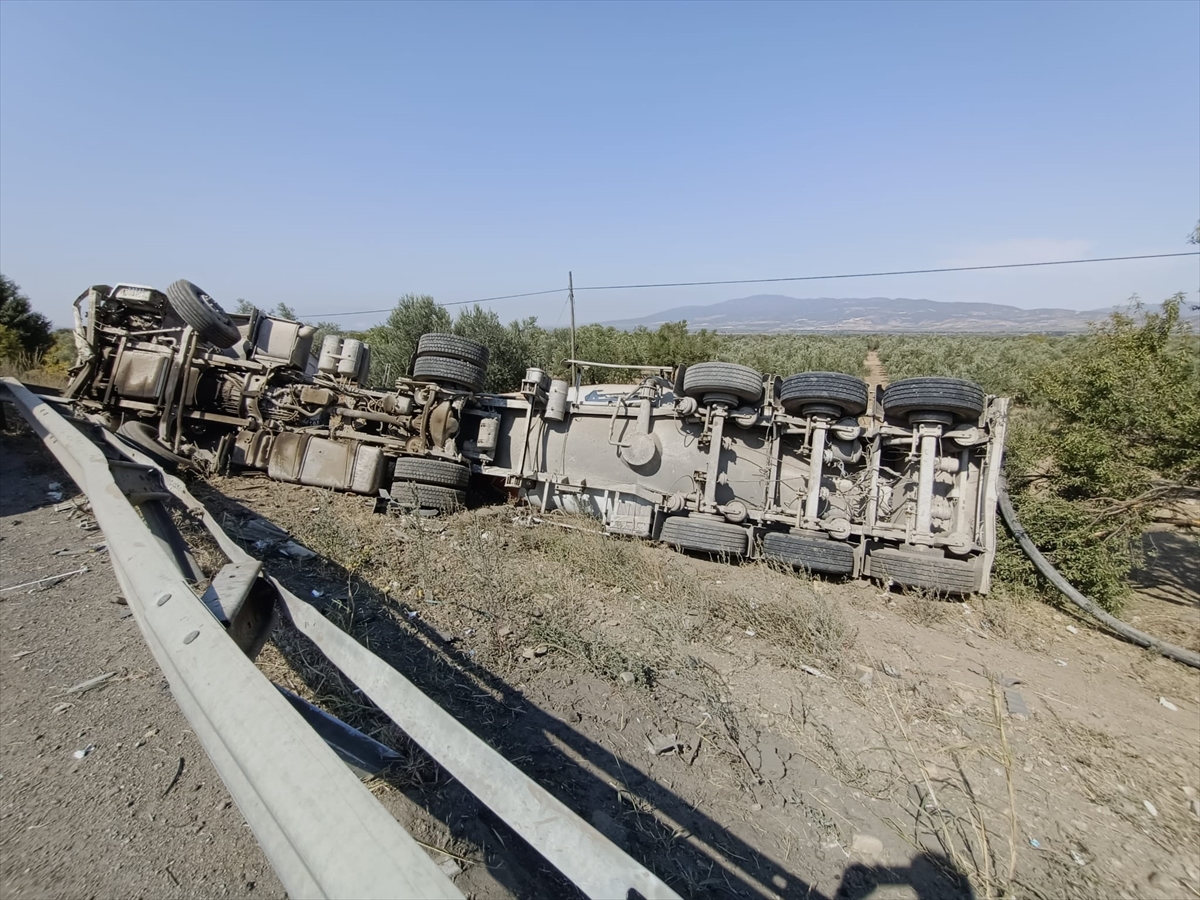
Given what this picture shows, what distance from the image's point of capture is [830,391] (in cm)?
572

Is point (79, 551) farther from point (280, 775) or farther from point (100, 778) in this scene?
point (280, 775)

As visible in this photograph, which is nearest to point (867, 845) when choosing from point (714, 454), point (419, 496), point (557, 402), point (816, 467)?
point (816, 467)

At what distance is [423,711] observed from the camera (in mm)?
1258

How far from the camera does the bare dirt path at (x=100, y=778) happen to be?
1.85m

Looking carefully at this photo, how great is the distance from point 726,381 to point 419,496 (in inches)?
135

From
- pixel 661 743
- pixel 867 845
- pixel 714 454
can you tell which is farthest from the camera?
pixel 714 454

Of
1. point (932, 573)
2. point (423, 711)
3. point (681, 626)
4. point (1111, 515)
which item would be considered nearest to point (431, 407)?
point (681, 626)

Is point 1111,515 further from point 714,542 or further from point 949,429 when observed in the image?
point 714,542

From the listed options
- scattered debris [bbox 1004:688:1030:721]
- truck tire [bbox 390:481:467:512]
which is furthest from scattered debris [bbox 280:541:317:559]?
scattered debris [bbox 1004:688:1030:721]

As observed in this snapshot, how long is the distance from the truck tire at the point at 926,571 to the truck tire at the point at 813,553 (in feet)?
0.88

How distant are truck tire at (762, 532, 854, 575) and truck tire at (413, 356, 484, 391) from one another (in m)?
3.81

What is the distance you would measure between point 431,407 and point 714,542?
137 inches

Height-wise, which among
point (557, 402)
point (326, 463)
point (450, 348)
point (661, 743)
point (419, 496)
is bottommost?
point (661, 743)

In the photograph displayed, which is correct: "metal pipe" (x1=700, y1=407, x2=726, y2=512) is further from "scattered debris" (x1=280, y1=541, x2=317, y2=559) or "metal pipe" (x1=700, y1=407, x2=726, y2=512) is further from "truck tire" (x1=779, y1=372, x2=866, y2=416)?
"scattered debris" (x1=280, y1=541, x2=317, y2=559)
